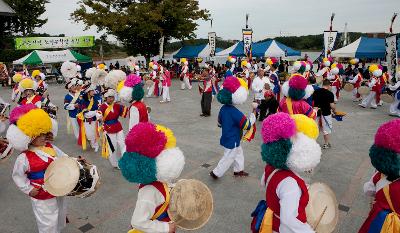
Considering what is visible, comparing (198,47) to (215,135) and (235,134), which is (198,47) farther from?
(235,134)

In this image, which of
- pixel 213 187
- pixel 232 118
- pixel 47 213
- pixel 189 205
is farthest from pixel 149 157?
pixel 213 187

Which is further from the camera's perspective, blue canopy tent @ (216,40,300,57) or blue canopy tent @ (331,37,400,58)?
blue canopy tent @ (216,40,300,57)

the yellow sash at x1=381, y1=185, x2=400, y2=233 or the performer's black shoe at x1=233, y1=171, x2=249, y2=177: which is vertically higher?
the yellow sash at x1=381, y1=185, x2=400, y2=233

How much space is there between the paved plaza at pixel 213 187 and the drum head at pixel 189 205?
1732 millimetres

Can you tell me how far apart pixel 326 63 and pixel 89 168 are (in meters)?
14.0

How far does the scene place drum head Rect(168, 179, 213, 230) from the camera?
8.57ft

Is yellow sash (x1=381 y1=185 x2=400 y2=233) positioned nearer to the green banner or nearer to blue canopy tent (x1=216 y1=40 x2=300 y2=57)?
blue canopy tent (x1=216 y1=40 x2=300 y2=57)

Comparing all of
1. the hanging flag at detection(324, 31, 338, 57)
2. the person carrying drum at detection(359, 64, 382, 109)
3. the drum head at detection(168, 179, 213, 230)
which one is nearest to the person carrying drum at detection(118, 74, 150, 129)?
the drum head at detection(168, 179, 213, 230)

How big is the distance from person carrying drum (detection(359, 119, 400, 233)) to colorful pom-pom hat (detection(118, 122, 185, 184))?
1.82 metres

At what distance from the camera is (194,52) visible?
25.8 m

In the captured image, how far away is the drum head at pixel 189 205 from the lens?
2.61m

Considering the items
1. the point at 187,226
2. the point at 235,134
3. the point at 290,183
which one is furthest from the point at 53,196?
the point at 235,134

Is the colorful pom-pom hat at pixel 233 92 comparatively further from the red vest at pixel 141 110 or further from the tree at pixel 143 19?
the tree at pixel 143 19

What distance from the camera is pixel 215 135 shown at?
8.89m
